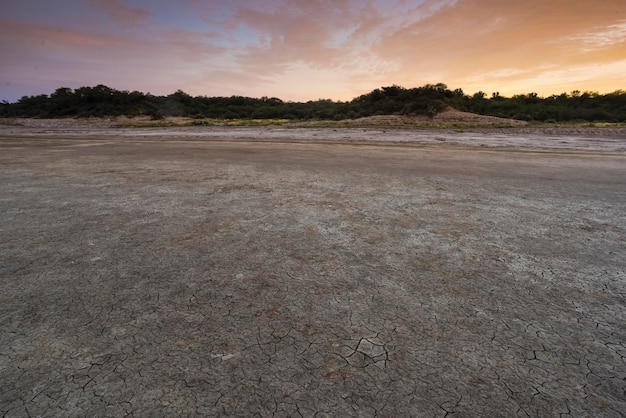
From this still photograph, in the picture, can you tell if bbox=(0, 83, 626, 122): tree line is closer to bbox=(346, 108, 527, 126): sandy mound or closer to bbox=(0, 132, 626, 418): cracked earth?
bbox=(346, 108, 527, 126): sandy mound

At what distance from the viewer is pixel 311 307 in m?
2.31

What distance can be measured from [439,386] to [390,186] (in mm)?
4774

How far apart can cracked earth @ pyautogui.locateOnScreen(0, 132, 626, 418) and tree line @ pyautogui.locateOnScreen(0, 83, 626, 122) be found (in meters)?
35.4

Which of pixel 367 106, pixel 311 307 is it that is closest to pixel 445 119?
pixel 367 106

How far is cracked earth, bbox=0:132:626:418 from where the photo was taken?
1592mm

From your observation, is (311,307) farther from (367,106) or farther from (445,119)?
(367,106)

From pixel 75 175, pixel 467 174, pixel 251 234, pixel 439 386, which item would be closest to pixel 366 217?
pixel 251 234

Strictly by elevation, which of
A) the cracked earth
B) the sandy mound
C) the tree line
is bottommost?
the cracked earth

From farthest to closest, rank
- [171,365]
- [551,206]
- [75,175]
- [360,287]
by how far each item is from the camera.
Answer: [75,175] → [551,206] → [360,287] → [171,365]

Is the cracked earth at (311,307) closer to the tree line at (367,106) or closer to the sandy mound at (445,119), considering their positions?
the sandy mound at (445,119)

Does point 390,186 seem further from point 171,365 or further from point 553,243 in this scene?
point 171,365

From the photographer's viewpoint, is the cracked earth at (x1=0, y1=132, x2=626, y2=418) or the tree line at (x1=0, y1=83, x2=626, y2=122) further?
the tree line at (x1=0, y1=83, x2=626, y2=122)

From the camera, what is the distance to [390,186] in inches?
243

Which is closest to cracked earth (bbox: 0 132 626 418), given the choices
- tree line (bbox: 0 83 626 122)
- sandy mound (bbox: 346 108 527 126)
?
sandy mound (bbox: 346 108 527 126)
